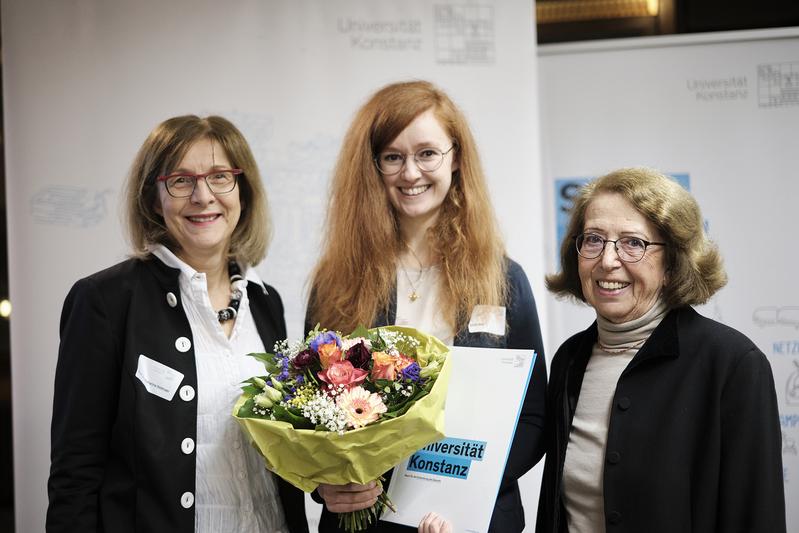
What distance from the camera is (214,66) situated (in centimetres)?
380

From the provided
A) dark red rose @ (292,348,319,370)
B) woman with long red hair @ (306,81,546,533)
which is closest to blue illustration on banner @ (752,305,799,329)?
woman with long red hair @ (306,81,546,533)

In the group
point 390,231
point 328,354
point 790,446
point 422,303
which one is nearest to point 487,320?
point 422,303

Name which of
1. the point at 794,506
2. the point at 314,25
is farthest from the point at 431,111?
the point at 794,506

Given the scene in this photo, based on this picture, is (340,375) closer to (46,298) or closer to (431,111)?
(431,111)

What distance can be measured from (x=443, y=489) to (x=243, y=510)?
57cm

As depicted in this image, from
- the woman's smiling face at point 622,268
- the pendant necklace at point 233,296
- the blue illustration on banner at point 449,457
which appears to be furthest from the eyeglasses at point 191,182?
the woman's smiling face at point 622,268

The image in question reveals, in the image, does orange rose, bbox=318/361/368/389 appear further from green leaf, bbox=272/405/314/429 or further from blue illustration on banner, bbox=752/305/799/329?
blue illustration on banner, bbox=752/305/799/329

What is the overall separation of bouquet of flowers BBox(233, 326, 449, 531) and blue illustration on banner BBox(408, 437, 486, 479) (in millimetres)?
165

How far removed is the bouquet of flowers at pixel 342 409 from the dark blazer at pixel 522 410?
32 cm

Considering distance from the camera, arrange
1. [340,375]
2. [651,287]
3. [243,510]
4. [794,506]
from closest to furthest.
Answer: [340,375]
[651,287]
[243,510]
[794,506]

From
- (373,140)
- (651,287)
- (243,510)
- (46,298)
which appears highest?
(373,140)

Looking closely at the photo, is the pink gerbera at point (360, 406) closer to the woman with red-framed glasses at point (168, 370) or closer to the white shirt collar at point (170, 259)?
the woman with red-framed glasses at point (168, 370)

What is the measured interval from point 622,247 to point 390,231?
2.60 feet

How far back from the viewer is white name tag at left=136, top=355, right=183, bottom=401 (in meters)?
1.91
